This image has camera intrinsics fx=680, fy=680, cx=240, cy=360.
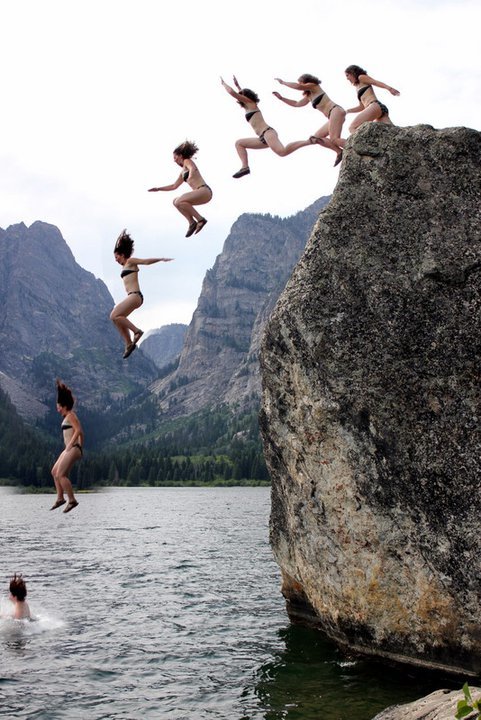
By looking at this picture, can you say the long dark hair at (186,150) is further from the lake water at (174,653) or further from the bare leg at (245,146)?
the lake water at (174,653)

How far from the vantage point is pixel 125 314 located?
11500mm

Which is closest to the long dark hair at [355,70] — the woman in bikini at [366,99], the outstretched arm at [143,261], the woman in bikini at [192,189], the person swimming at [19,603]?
the woman in bikini at [366,99]

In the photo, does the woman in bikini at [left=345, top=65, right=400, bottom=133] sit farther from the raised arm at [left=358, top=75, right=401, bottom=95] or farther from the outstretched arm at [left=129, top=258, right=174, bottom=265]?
the outstretched arm at [left=129, top=258, right=174, bottom=265]

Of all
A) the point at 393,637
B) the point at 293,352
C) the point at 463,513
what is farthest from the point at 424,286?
the point at 393,637

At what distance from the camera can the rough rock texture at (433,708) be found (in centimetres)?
1041

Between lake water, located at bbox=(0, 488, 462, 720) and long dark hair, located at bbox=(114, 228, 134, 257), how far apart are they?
1164 centimetres

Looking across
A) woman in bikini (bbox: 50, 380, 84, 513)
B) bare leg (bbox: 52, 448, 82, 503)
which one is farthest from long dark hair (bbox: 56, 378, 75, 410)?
bare leg (bbox: 52, 448, 82, 503)

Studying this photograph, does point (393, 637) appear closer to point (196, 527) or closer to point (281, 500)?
point (281, 500)

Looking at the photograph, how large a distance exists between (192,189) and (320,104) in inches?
201

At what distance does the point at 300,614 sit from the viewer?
80.5 ft

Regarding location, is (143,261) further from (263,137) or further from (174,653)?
(174,653)

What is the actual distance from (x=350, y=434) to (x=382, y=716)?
6098 mm

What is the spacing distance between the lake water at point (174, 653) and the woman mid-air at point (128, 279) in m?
10.6

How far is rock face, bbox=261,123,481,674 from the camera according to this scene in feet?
49.7
